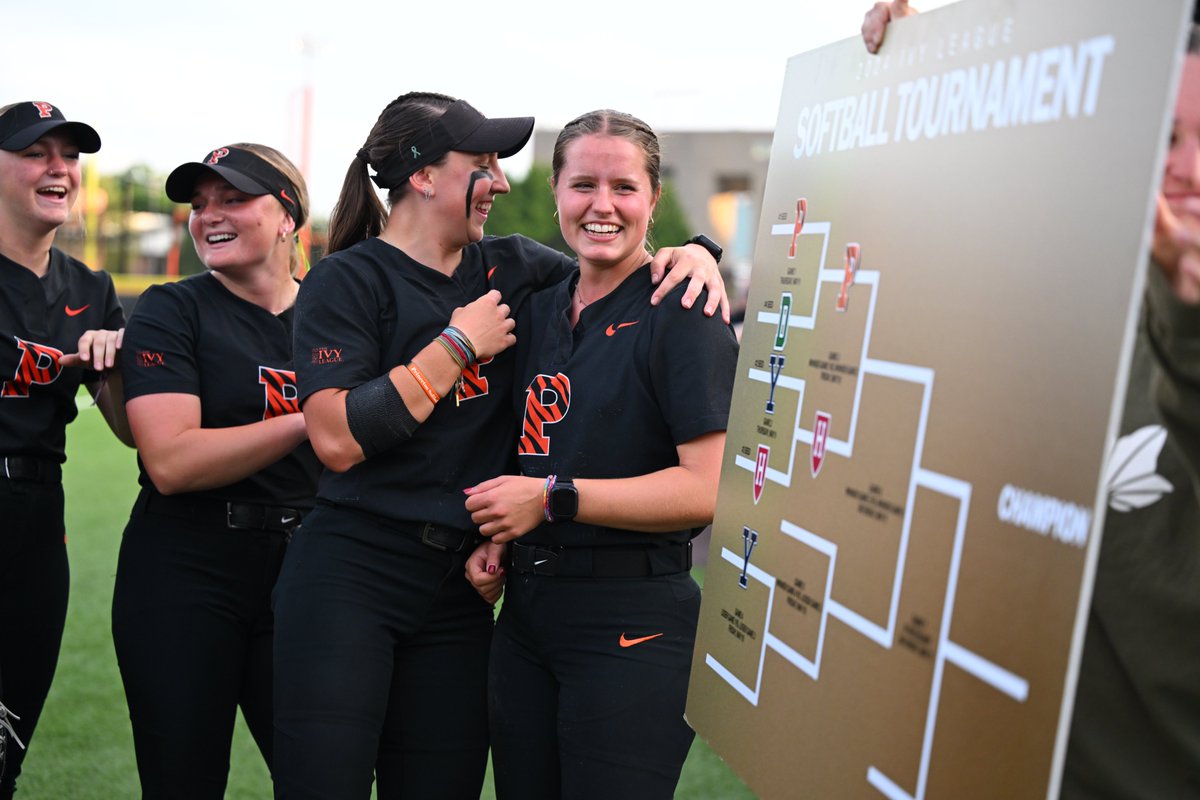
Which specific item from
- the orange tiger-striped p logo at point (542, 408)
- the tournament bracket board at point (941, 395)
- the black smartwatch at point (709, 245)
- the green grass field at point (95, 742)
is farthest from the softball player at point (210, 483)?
the tournament bracket board at point (941, 395)

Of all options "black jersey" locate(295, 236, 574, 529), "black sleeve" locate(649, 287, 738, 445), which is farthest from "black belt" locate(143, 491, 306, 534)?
"black sleeve" locate(649, 287, 738, 445)

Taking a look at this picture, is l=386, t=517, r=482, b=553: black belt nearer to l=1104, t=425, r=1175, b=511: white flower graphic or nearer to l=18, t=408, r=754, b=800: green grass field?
l=1104, t=425, r=1175, b=511: white flower graphic

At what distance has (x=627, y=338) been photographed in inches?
91.0

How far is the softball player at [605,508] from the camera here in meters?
2.19

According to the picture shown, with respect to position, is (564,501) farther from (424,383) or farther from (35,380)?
(35,380)

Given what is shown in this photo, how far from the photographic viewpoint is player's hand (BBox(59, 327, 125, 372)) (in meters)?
3.01

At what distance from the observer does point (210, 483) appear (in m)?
Result: 2.81

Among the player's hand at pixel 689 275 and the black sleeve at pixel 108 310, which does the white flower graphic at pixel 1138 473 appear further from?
the black sleeve at pixel 108 310

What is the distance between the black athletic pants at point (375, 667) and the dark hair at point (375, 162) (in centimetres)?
71

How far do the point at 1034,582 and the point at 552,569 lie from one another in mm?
1310

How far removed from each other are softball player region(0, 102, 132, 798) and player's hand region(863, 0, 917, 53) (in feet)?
7.40

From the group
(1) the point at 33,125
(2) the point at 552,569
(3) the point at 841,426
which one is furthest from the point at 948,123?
(1) the point at 33,125

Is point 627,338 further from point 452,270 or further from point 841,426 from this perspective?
point 841,426

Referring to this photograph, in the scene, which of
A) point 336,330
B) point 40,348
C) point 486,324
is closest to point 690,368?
point 486,324
